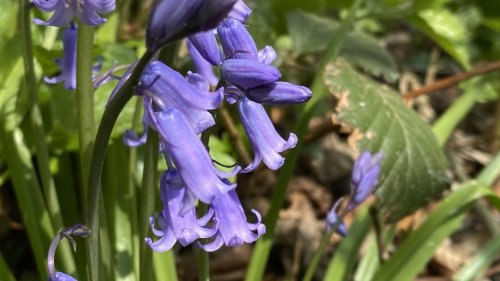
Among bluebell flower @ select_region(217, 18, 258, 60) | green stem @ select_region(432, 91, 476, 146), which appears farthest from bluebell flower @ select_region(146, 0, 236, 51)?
green stem @ select_region(432, 91, 476, 146)

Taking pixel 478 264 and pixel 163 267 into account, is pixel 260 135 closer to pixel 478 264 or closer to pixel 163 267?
pixel 163 267

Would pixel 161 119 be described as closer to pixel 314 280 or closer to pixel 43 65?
pixel 43 65

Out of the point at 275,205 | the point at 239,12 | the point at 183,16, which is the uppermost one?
the point at 183,16

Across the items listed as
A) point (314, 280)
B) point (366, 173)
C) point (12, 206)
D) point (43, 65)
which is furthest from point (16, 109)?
point (314, 280)

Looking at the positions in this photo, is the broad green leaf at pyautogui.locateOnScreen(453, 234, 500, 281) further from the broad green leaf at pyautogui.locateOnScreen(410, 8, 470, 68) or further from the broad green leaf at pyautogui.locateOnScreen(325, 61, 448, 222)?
the broad green leaf at pyautogui.locateOnScreen(410, 8, 470, 68)

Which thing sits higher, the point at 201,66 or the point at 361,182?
the point at 201,66

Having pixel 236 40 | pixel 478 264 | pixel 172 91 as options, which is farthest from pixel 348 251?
pixel 172 91
